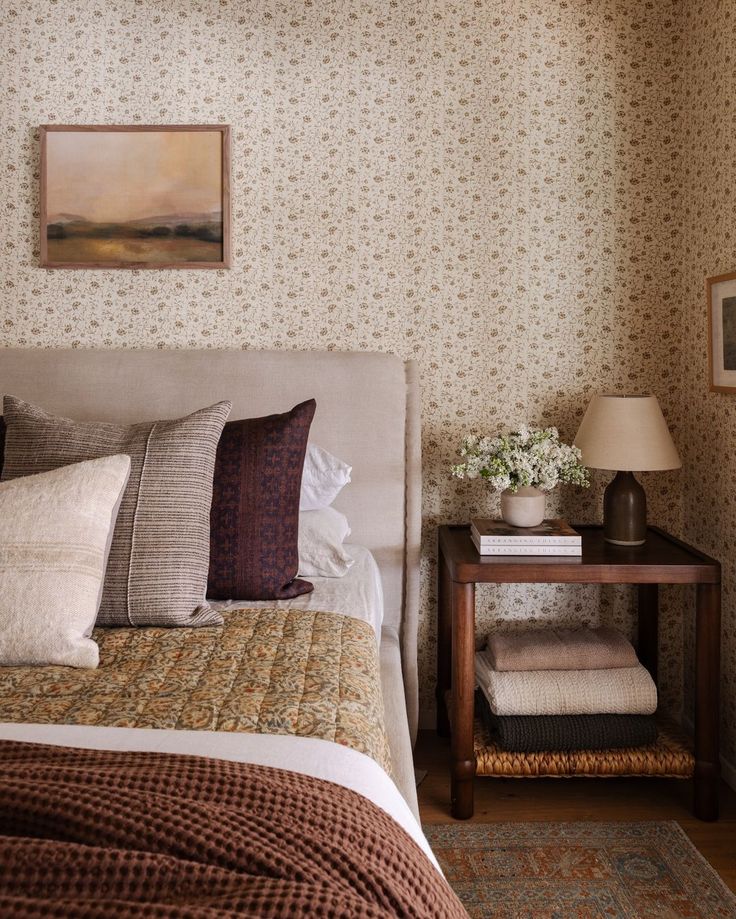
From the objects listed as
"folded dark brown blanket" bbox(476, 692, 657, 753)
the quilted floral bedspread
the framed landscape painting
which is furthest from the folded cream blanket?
the framed landscape painting

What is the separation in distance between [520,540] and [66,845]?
161cm

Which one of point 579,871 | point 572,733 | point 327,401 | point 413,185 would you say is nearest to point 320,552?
point 327,401

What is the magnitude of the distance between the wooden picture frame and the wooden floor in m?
1.22

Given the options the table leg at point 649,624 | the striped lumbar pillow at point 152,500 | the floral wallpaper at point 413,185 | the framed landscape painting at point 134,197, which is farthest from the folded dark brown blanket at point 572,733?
the framed landscape painting at point 134,197

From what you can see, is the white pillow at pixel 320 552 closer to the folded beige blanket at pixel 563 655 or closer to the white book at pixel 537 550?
the white book at pixel 537 550

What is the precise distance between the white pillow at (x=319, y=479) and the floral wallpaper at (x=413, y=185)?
20.0 inches

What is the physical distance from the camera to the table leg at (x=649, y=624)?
2631 mm

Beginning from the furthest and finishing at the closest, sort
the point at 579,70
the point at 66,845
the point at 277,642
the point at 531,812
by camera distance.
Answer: the point at 579,70
the point at 531,812
the point at 277,642
the point at 66,845

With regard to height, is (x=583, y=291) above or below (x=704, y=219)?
below

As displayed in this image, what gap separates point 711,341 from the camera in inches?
94.3

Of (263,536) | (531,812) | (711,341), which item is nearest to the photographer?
(263,536)

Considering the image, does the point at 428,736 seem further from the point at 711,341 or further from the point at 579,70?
the point at 579,70

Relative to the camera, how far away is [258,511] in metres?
2.00

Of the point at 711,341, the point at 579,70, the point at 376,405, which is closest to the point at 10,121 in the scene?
the point at 376,405
